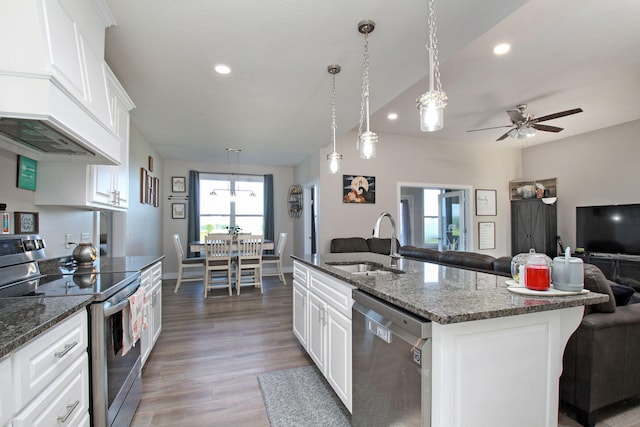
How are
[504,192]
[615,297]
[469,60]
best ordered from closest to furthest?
[615,297] → [469,60] → [504,192]

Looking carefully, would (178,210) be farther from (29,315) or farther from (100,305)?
(29,315)

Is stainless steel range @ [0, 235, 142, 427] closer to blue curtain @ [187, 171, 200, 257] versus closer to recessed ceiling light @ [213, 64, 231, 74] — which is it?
recessed ceiling light @ [213, 64, 231, 74]


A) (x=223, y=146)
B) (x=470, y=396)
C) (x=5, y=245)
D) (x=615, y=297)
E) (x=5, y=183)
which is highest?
(x=223, y=146)

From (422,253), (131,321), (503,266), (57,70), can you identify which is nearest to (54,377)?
(131,321)

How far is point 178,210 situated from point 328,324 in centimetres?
571

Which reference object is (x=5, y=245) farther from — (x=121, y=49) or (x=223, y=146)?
(x=223, y=146)

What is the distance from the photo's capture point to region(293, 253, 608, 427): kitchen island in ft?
3.49

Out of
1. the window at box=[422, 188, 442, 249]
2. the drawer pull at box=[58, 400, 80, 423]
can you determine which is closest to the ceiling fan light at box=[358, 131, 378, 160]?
the drawer pull at box=[58, 400, 80, 423]

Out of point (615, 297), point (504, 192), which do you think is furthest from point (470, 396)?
point (504, 192)

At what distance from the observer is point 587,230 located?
5.48 metres

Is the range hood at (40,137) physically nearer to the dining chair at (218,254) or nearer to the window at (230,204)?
the dining chair at (218,254)

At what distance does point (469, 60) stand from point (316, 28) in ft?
6.29

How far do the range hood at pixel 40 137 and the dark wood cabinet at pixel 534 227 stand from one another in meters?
7.42

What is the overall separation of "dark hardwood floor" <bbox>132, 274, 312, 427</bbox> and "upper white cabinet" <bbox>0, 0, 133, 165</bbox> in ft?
5.67
